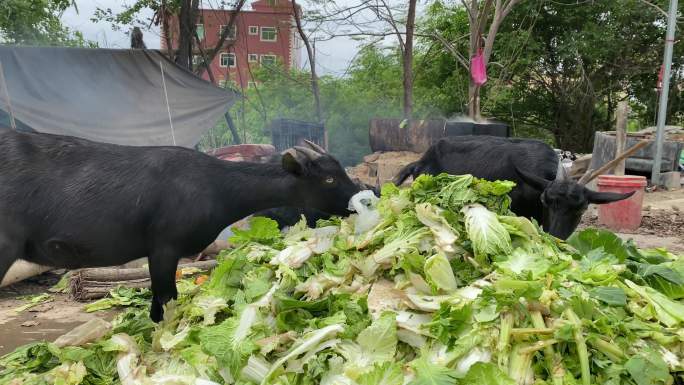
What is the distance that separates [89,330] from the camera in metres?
4.03

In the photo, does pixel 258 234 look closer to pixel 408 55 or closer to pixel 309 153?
pixel 309 153

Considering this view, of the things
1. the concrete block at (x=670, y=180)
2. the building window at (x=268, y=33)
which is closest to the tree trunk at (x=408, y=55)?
the concrete block at (x=670, y=180)

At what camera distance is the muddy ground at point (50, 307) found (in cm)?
526

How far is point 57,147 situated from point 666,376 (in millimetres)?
3971

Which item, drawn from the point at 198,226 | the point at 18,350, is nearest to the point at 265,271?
the point at 198,226

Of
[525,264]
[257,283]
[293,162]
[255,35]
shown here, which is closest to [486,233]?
[525,264]

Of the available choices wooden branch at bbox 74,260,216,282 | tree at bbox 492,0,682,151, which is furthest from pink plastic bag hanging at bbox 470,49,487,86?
wooden branch at bbox 74,260,216,282

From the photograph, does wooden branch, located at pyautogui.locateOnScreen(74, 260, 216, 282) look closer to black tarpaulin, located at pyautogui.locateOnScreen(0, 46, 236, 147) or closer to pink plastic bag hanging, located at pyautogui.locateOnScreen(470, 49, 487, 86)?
black tarpaulin, located at pyautogui.locateOnScreen(0, 46, 236, 147)

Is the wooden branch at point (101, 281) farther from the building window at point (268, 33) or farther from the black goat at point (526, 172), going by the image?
the building window at point (268, 33)

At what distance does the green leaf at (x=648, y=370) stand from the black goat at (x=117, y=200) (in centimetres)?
Result: 282

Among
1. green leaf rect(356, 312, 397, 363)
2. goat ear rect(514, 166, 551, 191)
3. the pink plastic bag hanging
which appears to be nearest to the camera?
green leaf rect(356, 312, 397, 363)

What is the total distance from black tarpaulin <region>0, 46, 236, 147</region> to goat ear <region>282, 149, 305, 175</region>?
6130 millimetres

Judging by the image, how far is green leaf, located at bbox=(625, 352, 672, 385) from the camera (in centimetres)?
286

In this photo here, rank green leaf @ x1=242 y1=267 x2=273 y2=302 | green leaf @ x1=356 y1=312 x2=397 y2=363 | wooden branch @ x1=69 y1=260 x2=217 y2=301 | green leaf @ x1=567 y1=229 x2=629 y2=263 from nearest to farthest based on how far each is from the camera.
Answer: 1. green leaf @ x1=356 y1=312 x2=397 y2=363
2. green leaf @ x1=242 y1=267 x2=273 y2=302
3. green leaf @ x1=567 y1=229 x2=629 y2=263
4. wooden branch @ x1=69 y1=260 x2=217 y2=301
